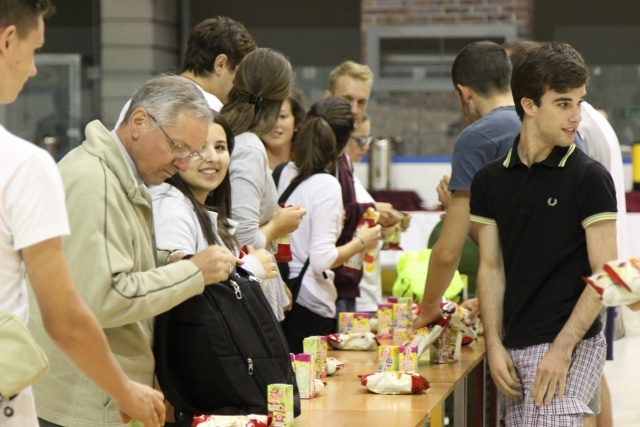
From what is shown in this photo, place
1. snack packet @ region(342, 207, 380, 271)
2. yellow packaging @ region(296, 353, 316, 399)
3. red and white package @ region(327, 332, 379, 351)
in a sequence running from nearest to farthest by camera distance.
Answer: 1. yellow packaging @ region(296, 353, 316, 399)
2. red and white package @ region(327, 332, 379, 351)
3. snack packet @ region(342, 207, 380, 271)

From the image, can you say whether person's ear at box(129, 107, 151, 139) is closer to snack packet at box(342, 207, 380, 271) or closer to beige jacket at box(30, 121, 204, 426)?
beige jacket at box(30, 121, 204, 426)

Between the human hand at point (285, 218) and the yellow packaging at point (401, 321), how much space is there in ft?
2.00

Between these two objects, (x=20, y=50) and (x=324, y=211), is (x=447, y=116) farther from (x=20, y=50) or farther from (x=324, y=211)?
(x=20, y=50)

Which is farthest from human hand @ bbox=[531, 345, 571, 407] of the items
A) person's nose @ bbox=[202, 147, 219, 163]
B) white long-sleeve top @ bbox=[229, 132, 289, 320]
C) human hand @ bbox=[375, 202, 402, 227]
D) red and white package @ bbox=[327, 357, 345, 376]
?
human hand @ bbox=[375, 202, 402, 227]

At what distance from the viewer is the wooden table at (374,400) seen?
8.85ft

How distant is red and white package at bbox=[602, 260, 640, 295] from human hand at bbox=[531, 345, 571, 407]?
487 millimetres

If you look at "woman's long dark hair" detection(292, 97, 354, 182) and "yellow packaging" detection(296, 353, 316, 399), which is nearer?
"yellow packaging" detection(296, 353, 316, 399)

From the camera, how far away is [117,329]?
228 cm

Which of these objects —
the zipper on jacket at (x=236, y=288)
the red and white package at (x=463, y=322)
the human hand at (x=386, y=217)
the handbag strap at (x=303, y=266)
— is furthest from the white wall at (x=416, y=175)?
the zipper on jacket at (x=236, y=288)

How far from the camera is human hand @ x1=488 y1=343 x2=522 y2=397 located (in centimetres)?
288

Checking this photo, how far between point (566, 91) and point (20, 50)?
156 centimetres

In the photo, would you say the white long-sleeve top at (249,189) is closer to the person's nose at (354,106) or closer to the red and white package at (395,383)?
the red and white package at (395,383)

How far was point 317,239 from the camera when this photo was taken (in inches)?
161

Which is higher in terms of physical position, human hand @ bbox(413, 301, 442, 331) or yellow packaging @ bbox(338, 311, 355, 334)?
human hand @ bbox(413, 301, 442, 331)
